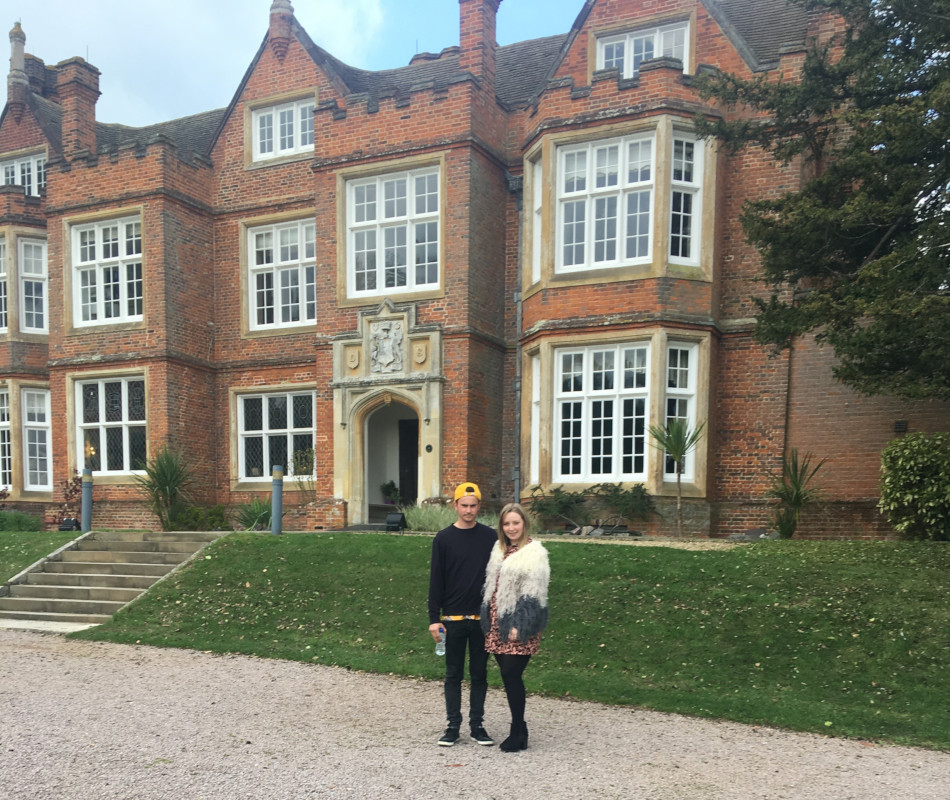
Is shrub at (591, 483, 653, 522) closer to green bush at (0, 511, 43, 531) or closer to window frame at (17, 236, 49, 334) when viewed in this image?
green bush at (0, 511, 43, 531)

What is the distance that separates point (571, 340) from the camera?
1416cm

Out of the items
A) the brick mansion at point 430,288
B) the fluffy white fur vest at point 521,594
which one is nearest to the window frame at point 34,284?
the brick mansion at point 430,288

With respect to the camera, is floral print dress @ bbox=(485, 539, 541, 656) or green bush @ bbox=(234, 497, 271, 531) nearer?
floral print dress @ bbox=(485, 539, 541, 656)

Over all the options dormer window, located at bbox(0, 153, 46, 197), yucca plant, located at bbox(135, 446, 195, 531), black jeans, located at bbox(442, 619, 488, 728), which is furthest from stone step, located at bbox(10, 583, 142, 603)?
dormer window, located at bbox(0, 153, 46, 197)

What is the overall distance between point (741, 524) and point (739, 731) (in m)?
8.33

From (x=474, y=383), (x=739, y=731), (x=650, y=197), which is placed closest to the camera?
(x=739, y=731)

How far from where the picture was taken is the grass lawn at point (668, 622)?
6.70m

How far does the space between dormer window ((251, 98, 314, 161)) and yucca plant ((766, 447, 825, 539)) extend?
1173cm

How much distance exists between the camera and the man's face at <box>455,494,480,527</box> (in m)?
5.42

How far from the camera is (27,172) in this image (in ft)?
67.9

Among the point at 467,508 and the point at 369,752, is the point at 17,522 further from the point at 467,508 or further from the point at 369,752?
the point at 467,508

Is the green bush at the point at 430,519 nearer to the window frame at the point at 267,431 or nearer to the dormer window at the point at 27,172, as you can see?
the window frame at the point at 267,431

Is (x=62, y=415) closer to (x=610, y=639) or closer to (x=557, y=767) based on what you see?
(x=610, y=639)

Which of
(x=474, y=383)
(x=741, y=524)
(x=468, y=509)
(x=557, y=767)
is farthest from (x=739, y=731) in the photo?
(x=474, y=383)
